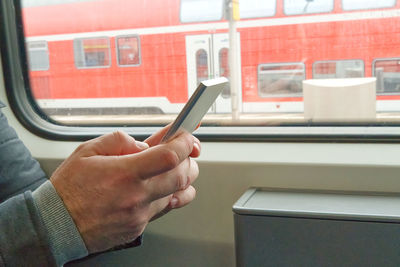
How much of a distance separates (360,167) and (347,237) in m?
0.26

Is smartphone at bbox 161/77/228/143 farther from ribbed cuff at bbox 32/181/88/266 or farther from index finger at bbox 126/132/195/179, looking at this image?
ribbed cuff at bbox 32/181/88/266

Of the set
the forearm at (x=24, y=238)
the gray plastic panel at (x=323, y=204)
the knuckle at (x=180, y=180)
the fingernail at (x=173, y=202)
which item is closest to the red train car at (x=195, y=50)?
the gray plastic panel at (x=323, y=204)

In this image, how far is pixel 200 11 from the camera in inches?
68.2

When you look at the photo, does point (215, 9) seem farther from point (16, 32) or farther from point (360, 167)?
point (16, 32)

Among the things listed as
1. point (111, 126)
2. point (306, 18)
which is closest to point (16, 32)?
point (111, 126)

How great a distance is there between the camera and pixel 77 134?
1.92 meters

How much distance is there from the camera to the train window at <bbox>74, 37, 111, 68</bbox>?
6.39 feet

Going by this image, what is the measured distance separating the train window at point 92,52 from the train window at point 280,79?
0.67 meters

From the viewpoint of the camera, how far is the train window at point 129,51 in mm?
1875

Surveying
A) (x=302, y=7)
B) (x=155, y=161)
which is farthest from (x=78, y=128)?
(x=155, y=161)

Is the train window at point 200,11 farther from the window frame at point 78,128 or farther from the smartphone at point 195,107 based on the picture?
the smartphone at point 195,107

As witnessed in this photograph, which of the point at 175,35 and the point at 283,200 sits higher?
the point at 175,35

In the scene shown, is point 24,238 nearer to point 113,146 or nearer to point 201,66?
point 113,146

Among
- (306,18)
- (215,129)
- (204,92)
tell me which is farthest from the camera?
(215,129)
